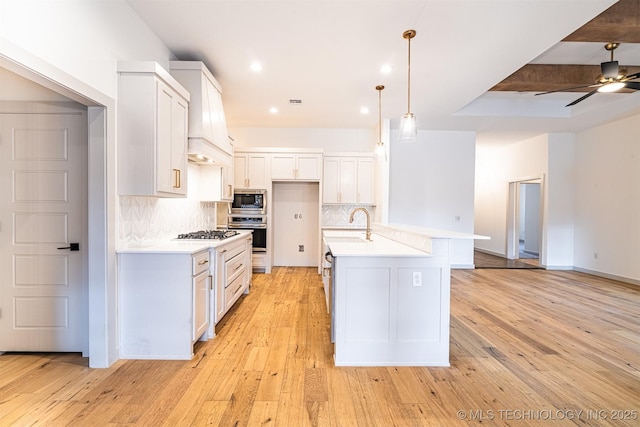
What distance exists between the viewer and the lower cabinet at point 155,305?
2295 mm

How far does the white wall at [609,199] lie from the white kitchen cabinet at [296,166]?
5.33m

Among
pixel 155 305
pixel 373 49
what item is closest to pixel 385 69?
pixel 373 49

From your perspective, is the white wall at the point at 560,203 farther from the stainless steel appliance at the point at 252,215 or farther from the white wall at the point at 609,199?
the stainless steel appliance at the point at 252,215

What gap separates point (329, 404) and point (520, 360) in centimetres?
170

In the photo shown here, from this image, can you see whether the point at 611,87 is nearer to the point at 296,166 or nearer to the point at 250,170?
the point at 296,166

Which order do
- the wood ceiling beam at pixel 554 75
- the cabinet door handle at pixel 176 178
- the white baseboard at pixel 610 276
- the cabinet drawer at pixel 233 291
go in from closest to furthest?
the cabinet door handle at pixel 176 178
the cabinet drawer at pixel 233 291
the wood ceiling beam at pixel 554 75
the white baseboard at pixel 610 276

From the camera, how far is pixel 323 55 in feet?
9.93

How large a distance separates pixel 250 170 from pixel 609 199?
6.67 metres

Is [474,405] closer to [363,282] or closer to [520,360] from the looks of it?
[520,360]

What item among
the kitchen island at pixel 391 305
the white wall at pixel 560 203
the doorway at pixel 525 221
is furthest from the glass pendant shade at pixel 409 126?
the doorway at pixel 525 221

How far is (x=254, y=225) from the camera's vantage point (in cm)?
A: 517

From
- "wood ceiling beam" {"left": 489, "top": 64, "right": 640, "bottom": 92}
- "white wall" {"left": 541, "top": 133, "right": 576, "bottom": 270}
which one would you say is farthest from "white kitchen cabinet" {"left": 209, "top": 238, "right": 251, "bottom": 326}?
"white wall" {"left": 541, "top": 133, "right": 576, "bottom": 270}

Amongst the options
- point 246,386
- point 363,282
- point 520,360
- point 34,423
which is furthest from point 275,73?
point 520,360

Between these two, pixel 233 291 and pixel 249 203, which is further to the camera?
pixel 249 203
